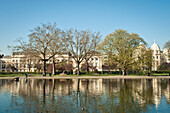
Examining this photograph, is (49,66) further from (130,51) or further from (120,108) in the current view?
(120,108)

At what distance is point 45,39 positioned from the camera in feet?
182

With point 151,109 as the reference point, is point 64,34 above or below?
above

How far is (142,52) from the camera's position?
60438 mm

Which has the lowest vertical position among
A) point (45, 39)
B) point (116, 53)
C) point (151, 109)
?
point (151, 109)

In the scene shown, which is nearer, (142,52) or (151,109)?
(151,109)

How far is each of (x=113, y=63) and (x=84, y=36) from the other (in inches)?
480

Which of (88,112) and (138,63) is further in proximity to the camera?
(138,63)

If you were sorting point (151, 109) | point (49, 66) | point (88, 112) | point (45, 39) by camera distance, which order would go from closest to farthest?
1. point (88, 112)
2. point (151, 109)
3. point (45, 39)
4. point (49, 66)

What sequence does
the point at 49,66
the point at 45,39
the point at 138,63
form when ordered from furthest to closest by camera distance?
the point at 49,66 → the point at 138,63 → the point at 45,39

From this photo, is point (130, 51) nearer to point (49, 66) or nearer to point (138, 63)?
point (138, 63)

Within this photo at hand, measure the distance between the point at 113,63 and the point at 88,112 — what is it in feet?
169

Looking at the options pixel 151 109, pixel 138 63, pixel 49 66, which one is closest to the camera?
pixel 151 109

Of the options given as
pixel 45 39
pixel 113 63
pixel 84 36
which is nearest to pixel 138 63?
pixel 113 63

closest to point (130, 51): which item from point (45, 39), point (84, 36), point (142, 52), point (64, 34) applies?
point (142, 52)
